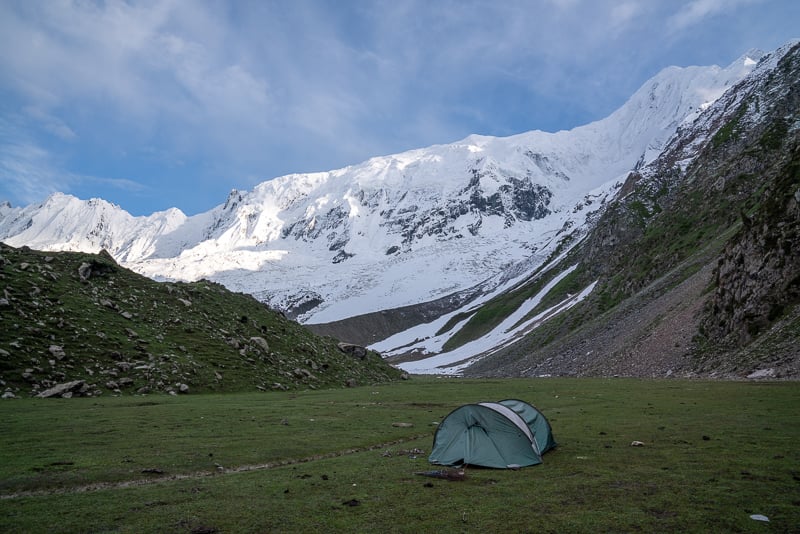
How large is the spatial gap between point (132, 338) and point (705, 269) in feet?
230

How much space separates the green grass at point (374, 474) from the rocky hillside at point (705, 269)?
19323 mm

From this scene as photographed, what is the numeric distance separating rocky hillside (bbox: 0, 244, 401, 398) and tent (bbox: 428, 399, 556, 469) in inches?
1129

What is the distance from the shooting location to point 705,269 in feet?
220

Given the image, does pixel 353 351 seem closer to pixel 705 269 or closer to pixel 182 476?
pixel 705 269

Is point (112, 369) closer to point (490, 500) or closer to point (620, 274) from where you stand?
point (490, 500)

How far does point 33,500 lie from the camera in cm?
1308

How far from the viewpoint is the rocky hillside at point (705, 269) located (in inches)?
1709

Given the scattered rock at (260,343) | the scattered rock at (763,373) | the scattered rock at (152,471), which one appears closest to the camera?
the scattered rock at (152,471)

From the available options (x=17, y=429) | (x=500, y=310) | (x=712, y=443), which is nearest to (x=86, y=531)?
(x=17, y=429)

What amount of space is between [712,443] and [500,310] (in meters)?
160

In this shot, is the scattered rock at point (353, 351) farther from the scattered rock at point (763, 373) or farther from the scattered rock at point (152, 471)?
the scattered rock at point (152, 471)

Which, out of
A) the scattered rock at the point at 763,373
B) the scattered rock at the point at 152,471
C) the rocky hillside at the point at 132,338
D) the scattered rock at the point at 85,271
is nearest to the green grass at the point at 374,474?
the scattered rock at the point at 152,471

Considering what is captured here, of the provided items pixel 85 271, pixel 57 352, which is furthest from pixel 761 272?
pixel 85 271

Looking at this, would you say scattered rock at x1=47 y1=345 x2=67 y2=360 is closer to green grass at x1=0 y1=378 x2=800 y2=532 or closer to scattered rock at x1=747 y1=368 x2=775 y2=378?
green grass at x1=0 y1=378 x2=800 y2=532
